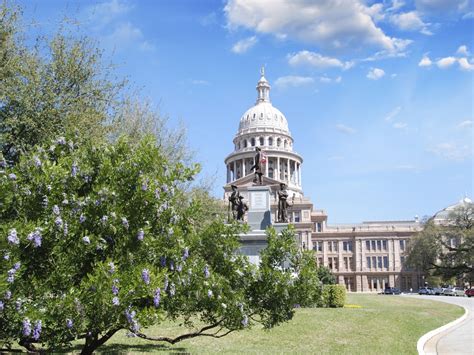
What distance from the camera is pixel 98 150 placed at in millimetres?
9352

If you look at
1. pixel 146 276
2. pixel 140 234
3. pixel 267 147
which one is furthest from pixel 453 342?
pixel 267 147

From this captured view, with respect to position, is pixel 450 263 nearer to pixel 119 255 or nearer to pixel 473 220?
pixel 473 220

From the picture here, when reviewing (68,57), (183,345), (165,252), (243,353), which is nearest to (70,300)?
(165,252)

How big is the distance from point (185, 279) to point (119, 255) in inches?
51.2

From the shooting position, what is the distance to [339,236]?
120625mm

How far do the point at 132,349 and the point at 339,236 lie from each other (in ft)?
363

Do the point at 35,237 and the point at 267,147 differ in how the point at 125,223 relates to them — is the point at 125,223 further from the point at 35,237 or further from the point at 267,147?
the point at 267,147

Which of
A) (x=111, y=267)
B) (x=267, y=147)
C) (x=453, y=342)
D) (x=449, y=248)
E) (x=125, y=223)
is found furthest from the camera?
(x=267, y=147)

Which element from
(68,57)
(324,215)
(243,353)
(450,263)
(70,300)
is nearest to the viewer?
(70,300)

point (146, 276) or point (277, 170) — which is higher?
point (277, 170)

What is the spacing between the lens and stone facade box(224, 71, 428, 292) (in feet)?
376

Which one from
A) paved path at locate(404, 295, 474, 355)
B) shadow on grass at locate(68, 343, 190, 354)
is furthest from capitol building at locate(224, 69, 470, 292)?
shadow on grass at locate(68, 343, 190, 354)

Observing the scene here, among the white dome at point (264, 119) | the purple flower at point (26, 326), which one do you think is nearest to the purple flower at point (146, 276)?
the purple flower at point (26, 326)

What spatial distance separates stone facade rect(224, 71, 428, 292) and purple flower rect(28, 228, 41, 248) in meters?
101
